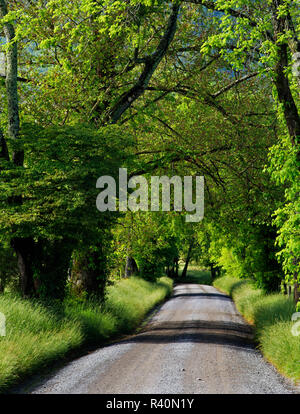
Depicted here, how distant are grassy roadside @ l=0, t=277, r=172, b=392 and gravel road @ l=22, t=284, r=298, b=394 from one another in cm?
55

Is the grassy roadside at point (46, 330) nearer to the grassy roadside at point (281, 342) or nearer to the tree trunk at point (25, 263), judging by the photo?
the tree trunk at point (25, 263)

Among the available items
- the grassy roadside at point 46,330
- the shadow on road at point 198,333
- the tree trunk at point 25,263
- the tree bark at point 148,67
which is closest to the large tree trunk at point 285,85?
the tree bark at point 148,67

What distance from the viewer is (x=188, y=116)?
16.1m

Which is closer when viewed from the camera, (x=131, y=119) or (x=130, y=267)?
(x=131, y=119)

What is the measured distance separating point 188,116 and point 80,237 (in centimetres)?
693

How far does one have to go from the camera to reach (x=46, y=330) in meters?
10.4

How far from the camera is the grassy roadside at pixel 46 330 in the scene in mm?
8312

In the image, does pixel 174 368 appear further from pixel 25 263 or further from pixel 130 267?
pixel 130 267

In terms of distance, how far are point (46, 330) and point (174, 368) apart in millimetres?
3351

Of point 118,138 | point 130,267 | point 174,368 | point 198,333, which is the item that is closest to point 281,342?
point 174,368

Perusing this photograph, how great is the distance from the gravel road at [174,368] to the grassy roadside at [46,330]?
1.81 feet

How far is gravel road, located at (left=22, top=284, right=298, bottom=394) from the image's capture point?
756 centimetres
